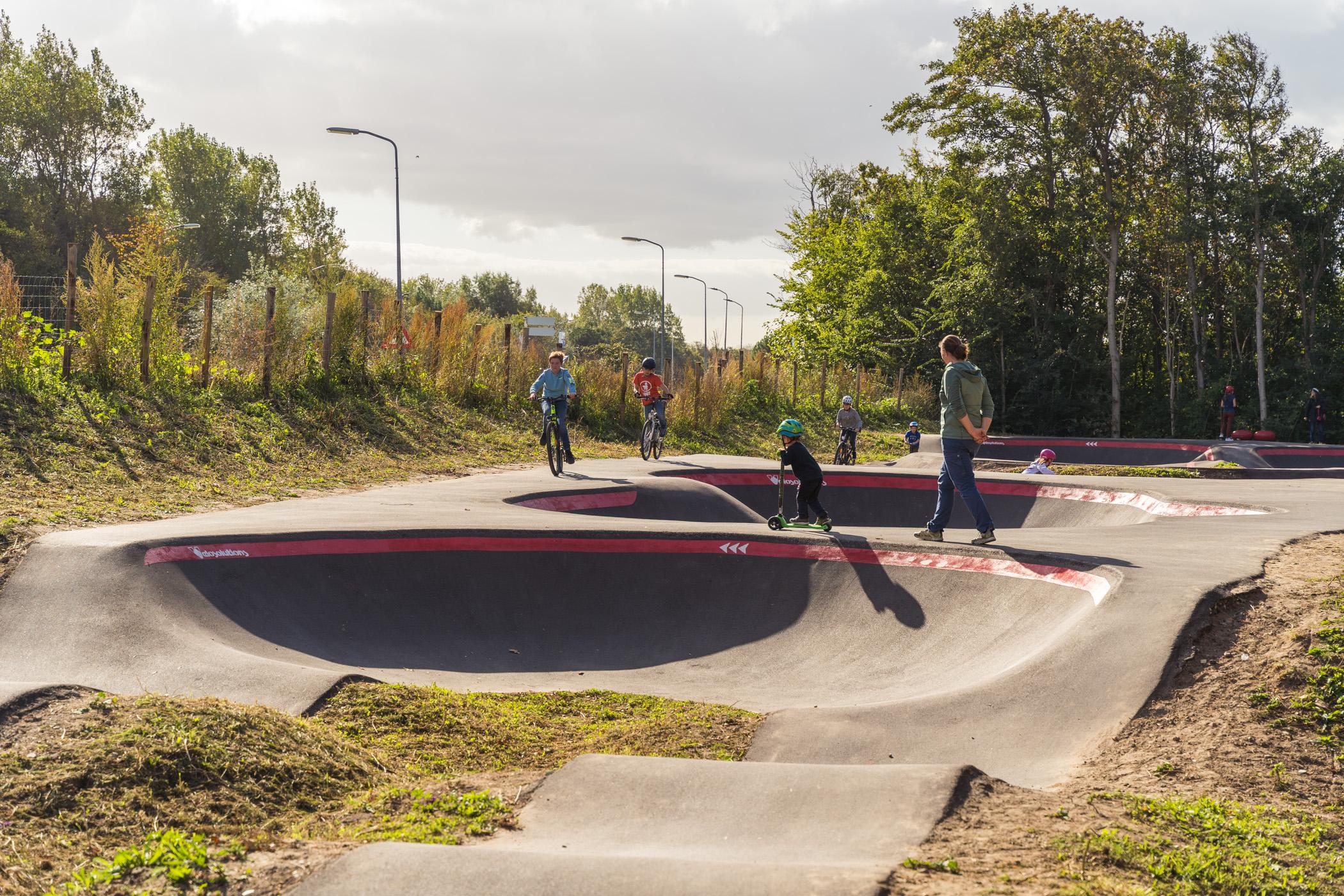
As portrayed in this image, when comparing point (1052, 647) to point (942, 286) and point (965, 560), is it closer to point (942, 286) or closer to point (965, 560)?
point (965, 560)

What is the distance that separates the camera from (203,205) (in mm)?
70438

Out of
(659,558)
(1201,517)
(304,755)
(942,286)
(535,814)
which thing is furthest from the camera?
(942,286)

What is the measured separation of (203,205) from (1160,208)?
62.0 metres

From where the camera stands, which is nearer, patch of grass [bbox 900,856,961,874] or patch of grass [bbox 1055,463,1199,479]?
patch of grass [bbox 900,856,961,874]

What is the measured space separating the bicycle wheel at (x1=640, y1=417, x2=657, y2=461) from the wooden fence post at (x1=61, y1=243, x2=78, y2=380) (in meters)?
9.67

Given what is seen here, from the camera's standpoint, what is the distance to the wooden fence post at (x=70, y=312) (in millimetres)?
15547

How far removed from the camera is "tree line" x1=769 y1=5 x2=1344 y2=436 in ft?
107

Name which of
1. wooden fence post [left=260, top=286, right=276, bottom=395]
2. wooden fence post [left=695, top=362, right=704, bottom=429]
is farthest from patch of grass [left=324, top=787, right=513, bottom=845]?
wooden fence post [left=695, top=362, right=704, bottom=429]

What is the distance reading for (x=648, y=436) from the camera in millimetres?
19484

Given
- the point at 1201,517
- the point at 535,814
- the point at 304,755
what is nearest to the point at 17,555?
the point at 304,755

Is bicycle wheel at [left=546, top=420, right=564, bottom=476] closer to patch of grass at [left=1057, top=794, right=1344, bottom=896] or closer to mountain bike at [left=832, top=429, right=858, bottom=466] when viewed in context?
mountain bike at [left=832, top=429, right=858, bottom=466]

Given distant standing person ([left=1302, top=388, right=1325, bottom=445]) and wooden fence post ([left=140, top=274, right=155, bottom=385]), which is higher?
wooden fence post ([left=140, top=274, right=155, bottom=385])

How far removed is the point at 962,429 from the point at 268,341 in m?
14.7

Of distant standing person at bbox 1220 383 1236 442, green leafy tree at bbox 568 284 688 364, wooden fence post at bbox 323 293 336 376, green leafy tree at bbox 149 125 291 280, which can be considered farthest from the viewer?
green leafy tree at bbox 568 284 688 364
